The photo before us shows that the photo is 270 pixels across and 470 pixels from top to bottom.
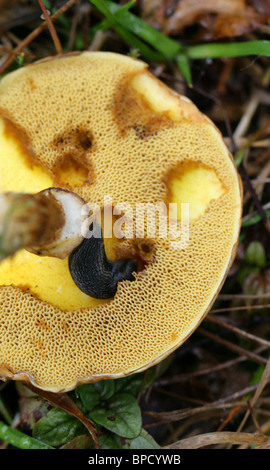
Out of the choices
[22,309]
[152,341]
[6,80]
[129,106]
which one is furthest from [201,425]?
[6,80]

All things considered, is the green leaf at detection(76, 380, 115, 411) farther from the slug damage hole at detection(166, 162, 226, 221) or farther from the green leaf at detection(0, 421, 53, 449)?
the slug damage hole at detection(166, 162, 226, 221)

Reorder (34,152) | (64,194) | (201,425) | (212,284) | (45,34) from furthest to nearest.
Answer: (45,34), (201,425), (34,152), (212,284), (64,194)

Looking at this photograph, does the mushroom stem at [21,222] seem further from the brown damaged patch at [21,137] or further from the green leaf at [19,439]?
the green leaf at [19,439]

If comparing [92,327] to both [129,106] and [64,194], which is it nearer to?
[64,194]

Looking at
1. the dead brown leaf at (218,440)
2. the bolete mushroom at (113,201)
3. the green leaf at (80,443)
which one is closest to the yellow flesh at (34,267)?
the bolete mushroom at (113,201)

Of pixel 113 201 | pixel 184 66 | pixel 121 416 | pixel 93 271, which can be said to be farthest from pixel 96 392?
pixel 184 66

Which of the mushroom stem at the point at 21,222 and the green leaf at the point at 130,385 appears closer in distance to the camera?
the mushroom stem at the point at 21,222
